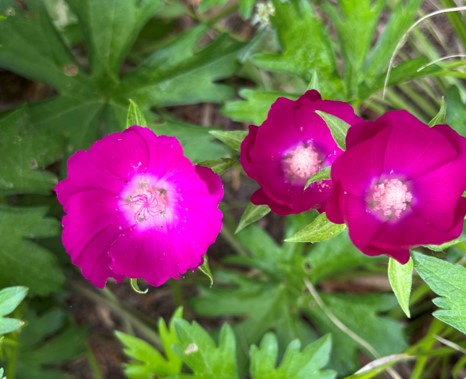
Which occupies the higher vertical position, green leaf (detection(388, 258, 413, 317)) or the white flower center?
the white flower center

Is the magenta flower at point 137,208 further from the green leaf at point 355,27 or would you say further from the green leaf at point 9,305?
the green leaf at point 355,27

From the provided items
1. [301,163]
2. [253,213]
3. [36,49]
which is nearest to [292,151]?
[301,163]

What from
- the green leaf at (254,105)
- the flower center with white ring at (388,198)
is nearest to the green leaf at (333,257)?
the green leaf at (254,105)

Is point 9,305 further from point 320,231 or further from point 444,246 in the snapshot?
point 444,246

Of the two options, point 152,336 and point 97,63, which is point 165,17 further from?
point 152,336

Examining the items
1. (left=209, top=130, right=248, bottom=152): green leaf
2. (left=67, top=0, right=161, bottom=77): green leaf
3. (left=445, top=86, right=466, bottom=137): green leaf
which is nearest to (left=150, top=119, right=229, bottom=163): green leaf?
(left=67, top=0, right=161, bottom=77): green leaf

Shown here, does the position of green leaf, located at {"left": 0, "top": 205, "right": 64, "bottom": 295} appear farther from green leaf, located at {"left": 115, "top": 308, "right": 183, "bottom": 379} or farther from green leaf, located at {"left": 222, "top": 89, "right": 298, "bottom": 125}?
green leaf, located at {"left": 222, "top": 89, "right": 298, "bottom": 125}
